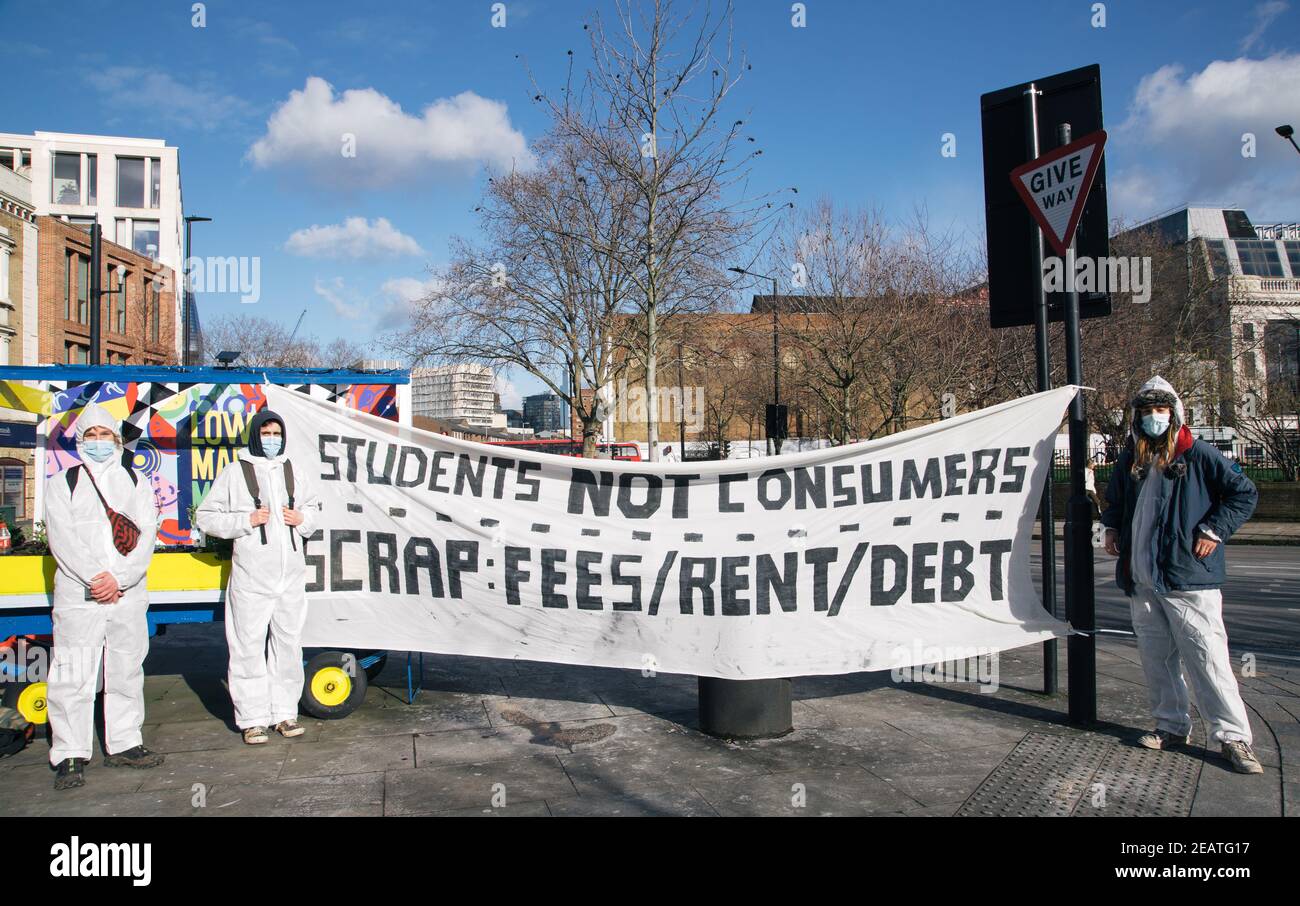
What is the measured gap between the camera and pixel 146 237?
71.1m

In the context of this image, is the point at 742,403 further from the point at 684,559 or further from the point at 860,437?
the point at 684,559

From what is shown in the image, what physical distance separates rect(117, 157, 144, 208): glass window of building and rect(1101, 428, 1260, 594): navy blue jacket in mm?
80190

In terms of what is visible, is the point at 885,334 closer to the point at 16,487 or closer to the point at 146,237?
the point at 16,487

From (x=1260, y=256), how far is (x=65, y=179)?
8794 cm

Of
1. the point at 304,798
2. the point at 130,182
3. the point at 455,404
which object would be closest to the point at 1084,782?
the point at 304,798

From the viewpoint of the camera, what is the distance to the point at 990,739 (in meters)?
5.59

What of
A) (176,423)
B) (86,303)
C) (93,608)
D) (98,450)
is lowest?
(93,608)

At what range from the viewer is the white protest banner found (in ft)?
18.2

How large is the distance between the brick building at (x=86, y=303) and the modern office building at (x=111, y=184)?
18.4 meters

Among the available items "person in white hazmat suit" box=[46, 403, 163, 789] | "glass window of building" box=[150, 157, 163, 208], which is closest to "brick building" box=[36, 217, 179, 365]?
"glass window of building" box=[150, 157, 163, 208]

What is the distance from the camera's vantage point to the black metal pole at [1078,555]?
18.3 feet

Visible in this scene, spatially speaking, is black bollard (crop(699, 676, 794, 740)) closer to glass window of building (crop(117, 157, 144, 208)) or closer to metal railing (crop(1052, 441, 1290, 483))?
metal railing (crop(1052, 441, 1290, 483))

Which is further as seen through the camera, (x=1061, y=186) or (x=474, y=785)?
(x=1061, y=186)
